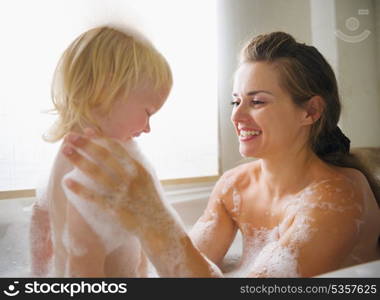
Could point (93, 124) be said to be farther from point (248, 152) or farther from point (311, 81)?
point (311, 81)

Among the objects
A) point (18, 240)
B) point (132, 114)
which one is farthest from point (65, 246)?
point (132, 114)

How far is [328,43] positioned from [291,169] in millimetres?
329

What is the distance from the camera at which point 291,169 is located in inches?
39.6

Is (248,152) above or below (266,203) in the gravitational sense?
above

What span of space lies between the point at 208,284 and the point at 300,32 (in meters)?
0.63

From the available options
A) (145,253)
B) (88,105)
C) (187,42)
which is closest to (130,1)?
(187,42)

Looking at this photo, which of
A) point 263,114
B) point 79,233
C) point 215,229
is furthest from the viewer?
point 215,229

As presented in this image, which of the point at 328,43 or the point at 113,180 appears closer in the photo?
the point at 113,180

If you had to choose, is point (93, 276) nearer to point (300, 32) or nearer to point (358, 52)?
point (300, 32)

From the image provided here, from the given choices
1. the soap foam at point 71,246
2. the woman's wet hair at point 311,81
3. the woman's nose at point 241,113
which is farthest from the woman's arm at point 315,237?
the soap foam at point 71,246

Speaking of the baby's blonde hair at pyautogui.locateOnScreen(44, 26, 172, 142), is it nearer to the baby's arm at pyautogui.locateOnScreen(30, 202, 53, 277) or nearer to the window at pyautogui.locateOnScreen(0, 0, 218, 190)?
the window at pyautogui.locateOnScreen(0, 0, 218, 190)

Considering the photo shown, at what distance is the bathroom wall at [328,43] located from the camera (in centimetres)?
100

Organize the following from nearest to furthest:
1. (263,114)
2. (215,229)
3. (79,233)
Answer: (79,233) → (263,114) → (215,229)

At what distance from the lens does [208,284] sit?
904 mm
